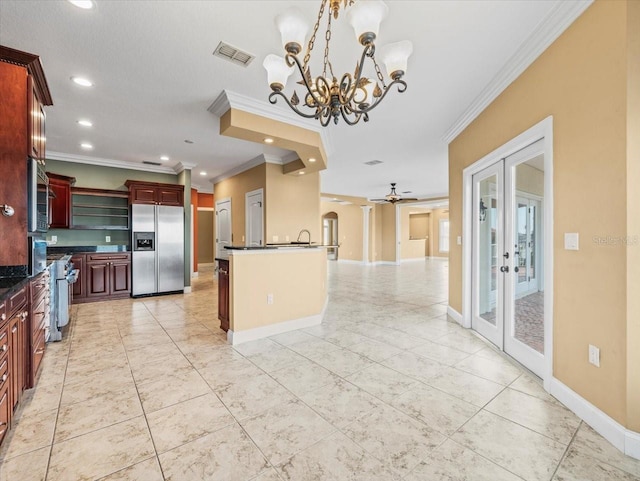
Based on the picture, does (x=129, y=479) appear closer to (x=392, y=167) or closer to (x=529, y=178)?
(x=529, y=178)

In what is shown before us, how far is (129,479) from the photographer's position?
1.51 meters

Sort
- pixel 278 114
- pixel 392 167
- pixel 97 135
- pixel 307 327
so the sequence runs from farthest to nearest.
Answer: pixel 392 167 → pixel 97 135 → pixel 307 327 → pixel 278 114

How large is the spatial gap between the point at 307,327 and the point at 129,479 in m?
2.58

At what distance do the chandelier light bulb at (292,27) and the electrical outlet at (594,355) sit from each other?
2.62 metres

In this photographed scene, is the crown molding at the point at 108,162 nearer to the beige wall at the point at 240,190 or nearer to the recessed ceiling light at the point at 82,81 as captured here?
the beige wall at the point at 240,190

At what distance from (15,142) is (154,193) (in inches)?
150

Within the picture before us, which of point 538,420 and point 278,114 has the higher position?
point 278,114

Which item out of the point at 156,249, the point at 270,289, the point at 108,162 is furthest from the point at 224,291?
the point at 108,162

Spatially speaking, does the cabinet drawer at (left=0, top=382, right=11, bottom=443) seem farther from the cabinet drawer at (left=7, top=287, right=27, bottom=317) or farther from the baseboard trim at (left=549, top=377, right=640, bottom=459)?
the baseboard trim at (left=549, top=377, right=640, bottom=459)

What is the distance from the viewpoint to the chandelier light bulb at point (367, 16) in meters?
1.64

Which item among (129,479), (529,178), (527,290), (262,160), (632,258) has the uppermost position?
(262,160)

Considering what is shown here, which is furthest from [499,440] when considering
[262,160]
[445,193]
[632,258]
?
[445,193]

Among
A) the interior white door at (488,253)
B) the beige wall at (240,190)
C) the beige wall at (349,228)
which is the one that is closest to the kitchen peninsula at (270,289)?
the interior white door at (488,253)

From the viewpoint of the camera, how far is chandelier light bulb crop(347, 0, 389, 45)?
1.64 metres
